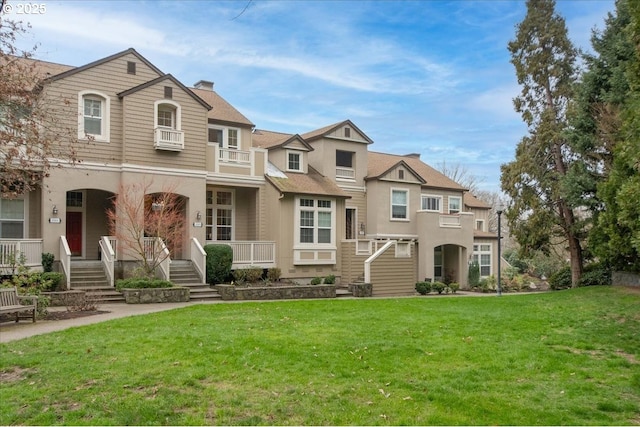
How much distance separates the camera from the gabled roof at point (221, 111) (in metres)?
24.3

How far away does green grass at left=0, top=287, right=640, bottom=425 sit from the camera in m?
6.11

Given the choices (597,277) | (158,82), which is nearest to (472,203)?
(597,277)

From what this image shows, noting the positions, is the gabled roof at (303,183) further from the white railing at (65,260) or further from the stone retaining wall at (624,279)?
the stone retaining wall at (624,279)

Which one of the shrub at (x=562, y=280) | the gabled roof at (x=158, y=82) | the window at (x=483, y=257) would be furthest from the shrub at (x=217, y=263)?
the window at (x=483, y=257)

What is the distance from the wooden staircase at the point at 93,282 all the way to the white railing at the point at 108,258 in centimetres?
21

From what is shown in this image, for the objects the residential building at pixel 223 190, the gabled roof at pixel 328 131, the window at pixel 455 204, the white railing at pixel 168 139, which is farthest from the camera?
the window at pixel 455 204

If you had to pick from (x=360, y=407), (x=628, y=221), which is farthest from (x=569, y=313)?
(x=360, y=407)

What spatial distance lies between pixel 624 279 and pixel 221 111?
19039mm

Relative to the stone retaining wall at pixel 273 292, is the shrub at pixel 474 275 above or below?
below

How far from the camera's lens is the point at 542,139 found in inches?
1030

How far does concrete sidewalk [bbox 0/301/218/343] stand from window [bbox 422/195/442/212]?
66.0ft

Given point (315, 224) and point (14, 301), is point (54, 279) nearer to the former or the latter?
point (14, 301)

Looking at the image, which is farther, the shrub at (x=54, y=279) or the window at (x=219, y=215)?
the window at (x=219, y=215)

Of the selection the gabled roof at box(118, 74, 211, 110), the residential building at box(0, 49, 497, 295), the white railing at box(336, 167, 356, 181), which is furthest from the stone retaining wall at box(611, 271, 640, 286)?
the gabled roof at box(118, 74, 211, 110)
